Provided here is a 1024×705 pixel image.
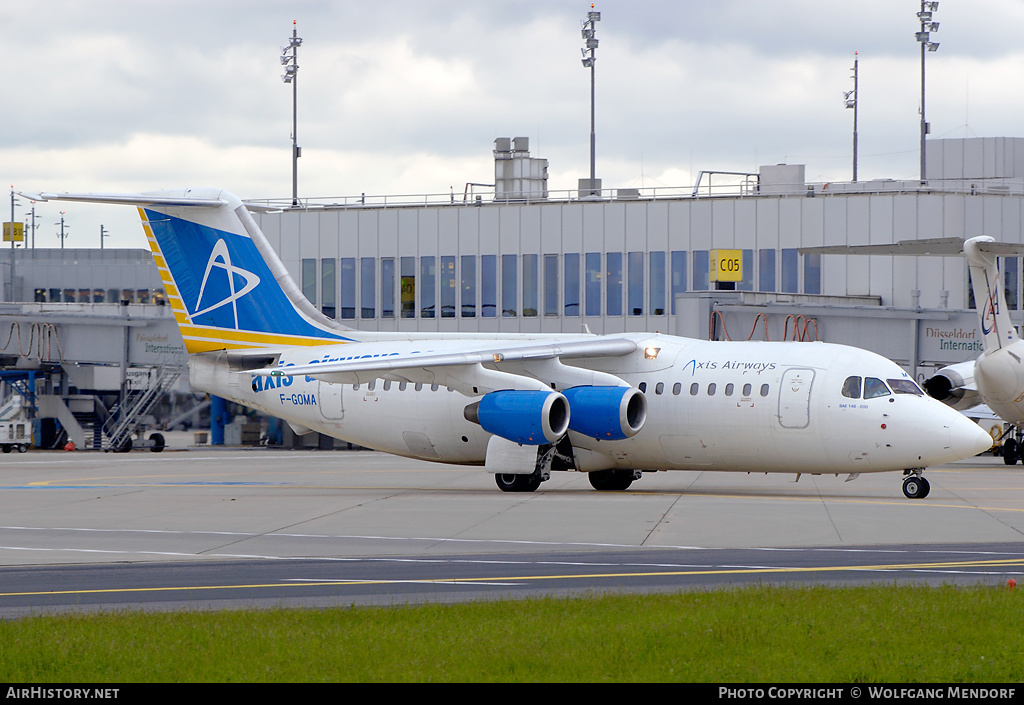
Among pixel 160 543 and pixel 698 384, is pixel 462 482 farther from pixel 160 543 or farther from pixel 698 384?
pixel 160 543

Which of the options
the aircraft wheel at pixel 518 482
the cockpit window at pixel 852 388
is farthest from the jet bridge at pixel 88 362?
the cockpit window at pixel 852 388

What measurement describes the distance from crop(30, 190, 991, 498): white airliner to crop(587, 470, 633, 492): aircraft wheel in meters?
0.03

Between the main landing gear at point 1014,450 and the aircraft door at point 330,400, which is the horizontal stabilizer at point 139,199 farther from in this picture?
the main landing gear at point 1014,450

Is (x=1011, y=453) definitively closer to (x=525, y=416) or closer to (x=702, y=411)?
(x=702, y=411)

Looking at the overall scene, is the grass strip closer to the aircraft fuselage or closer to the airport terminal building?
the aircraft fuselage

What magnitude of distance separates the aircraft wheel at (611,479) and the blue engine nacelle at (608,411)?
2.23 metres

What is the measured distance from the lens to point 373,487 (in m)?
32.0

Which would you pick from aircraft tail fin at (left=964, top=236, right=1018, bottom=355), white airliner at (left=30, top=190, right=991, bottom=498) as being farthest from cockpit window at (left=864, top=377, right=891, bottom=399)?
aircraft tail fin at (left=964, top=236, right=1018, bottom=355)

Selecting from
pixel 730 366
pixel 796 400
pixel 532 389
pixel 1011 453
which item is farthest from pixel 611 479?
pixel 1011 453

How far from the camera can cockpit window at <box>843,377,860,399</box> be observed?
2667 centimetres

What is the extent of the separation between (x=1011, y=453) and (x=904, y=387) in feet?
54.7

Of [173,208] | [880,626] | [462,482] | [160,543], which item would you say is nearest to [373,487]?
[462,482]

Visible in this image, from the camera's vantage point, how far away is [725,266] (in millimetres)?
49531

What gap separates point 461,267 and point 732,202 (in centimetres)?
1122
